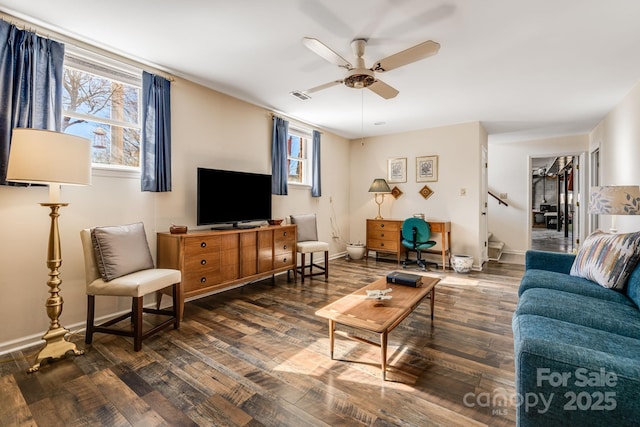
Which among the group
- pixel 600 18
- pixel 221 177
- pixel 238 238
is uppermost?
pixel 600 18

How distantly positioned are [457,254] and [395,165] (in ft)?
6.61

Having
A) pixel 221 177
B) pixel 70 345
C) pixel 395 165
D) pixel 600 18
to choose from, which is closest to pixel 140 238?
pixel 70 345

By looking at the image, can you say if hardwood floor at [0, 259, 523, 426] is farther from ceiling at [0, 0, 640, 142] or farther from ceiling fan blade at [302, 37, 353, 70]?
ceiling at [0, 0, 640, 142]

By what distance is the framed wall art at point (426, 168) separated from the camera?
5.34 m

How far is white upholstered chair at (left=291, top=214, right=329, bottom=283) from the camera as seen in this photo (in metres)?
4.19

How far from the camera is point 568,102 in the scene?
3.90 metres

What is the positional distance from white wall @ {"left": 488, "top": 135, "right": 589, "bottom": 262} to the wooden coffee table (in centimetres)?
483

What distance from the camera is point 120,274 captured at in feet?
7.65

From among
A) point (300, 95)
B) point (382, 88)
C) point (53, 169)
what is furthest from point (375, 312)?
point (300, 95)

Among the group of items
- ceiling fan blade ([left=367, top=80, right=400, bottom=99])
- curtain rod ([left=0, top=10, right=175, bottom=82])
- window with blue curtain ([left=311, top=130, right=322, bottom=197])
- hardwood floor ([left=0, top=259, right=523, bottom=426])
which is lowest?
hardwood floor ([left=0, top=259, right=523, bottom=426])

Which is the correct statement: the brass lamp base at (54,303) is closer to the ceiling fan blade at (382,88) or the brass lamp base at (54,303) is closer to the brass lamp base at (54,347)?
the brass lamp base at (54,347)

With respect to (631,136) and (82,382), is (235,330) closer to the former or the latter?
(82,382)

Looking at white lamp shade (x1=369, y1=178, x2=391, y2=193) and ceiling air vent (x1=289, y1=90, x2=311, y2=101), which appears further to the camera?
white lamp shade (x1=369, y1=178, x2=391, y2=193)

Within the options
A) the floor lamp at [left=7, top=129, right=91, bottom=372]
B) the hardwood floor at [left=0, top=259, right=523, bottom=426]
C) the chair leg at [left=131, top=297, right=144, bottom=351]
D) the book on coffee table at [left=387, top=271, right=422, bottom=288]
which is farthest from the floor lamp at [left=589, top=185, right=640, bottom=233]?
the floor lamp at [left=7, top=129, right=91, bottom=372]
